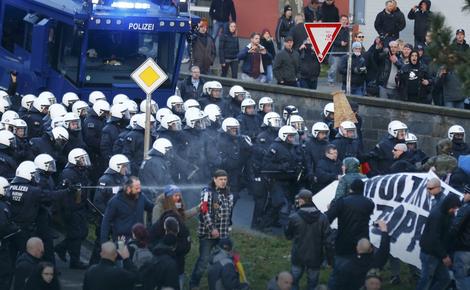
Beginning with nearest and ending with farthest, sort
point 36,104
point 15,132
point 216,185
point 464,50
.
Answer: point 464,50
point 216,185
point 15,132
point 36,104

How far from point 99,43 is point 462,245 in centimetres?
1127

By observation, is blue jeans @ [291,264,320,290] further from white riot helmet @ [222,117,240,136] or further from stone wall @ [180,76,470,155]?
stone wall @ [180,76,470,155]

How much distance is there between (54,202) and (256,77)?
441 inches

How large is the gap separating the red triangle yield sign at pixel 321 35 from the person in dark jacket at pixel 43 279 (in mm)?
11627

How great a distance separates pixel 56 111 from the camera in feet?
88.9

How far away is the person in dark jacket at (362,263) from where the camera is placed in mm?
19469

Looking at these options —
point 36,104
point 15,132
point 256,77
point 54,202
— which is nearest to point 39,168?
point 54,202

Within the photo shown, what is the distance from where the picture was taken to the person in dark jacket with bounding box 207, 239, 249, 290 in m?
19.5

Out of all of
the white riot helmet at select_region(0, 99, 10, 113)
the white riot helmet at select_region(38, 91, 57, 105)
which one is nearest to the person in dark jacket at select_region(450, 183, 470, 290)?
the white riot helmet at select_region(38, 91, 57, 105)

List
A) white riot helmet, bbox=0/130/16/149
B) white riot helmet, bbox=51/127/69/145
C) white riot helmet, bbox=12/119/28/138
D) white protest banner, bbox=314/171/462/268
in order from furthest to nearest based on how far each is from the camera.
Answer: white riot helmet, bbox=12/119/28/138 → white riot helmet, bbox=51/127/69/145 → white riot helmet, bbox=0/130/16/149 → white protest banner, bbox=314/171/462/268

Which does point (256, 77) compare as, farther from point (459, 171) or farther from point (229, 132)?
point (459, 171)

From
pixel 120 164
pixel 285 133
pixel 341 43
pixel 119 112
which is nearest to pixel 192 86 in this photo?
pixel 341 43

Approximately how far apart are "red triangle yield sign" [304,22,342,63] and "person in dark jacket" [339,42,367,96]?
1.44 m

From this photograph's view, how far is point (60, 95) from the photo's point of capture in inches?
1176
